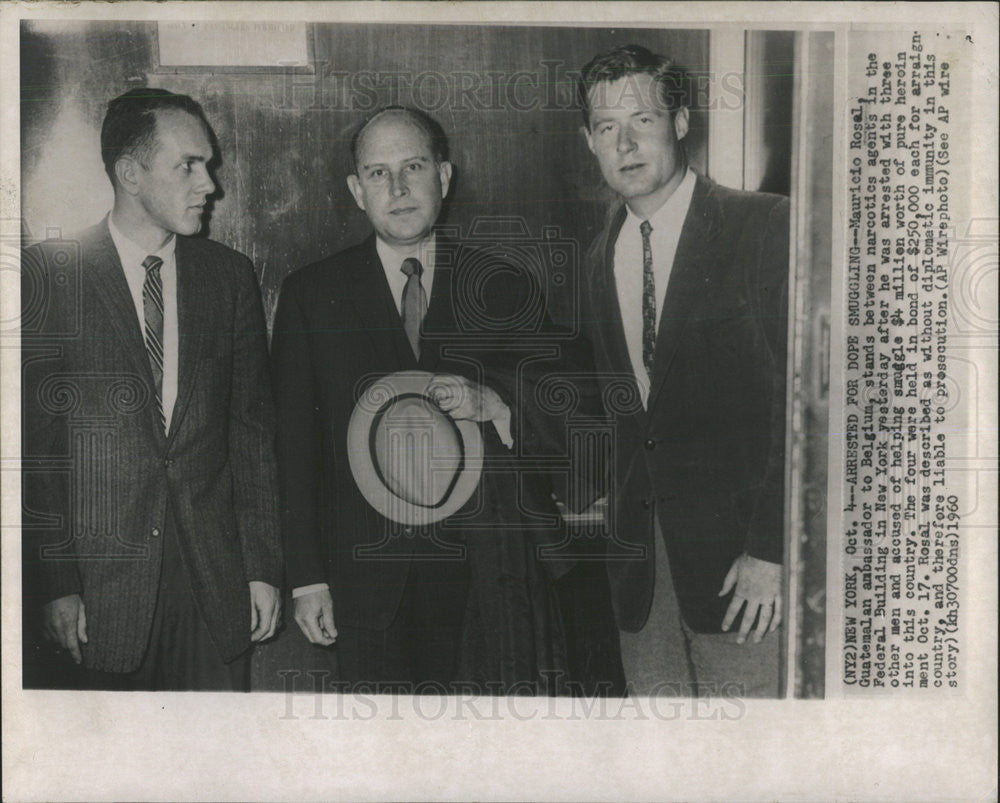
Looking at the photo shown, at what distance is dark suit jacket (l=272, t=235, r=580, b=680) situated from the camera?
2.75 m

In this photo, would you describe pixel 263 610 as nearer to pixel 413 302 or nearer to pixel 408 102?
pixel 413 302

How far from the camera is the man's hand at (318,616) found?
9.08ft

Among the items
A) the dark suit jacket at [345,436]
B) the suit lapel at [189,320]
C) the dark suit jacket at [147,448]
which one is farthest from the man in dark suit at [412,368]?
the suit lapel at [189,320]

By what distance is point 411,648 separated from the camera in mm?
2773

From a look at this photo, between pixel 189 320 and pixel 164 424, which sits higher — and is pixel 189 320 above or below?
above

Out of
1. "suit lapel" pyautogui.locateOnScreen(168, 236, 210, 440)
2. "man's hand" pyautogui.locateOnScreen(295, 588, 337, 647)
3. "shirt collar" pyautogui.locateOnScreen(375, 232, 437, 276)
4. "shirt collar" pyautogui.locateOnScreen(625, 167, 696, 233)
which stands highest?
"shirt collar" pyautogui.locateOnScreen(625, 167, 696, 233)

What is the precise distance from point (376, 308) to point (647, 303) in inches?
32.5

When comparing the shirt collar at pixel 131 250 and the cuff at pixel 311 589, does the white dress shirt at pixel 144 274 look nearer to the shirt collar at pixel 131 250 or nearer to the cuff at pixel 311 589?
the shirt collar at pixel 131 250

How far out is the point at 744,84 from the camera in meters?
2.74

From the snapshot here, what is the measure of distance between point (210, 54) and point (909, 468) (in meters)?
2.49

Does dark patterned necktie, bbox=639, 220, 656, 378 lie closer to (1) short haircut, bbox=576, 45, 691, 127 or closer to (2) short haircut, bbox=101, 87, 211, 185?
(1) short haircut, bbox=576, 45, 691, 127

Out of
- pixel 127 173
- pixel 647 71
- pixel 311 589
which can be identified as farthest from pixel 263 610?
pixel 647 71

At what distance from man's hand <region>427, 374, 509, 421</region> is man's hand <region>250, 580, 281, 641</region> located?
0.78 meters

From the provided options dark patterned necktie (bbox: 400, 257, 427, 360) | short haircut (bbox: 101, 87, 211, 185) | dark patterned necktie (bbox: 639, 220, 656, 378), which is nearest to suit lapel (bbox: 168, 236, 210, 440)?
short haircut (bbox: 101, 87, 211, 185)
